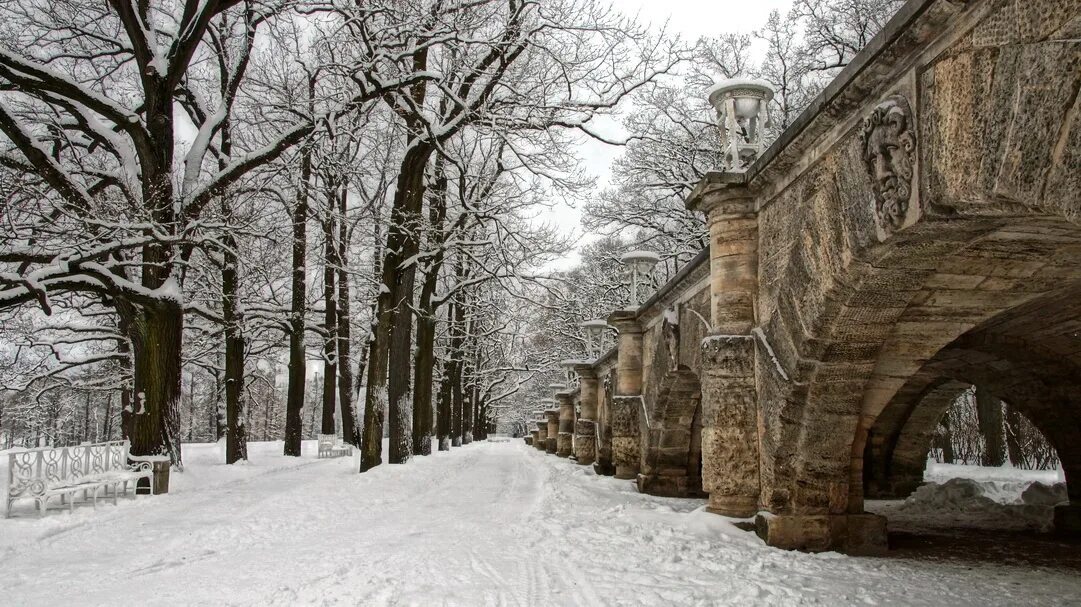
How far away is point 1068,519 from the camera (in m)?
7.40

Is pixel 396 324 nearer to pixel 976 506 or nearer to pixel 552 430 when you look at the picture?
pixel 976 506

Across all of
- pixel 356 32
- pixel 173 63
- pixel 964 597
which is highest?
pixel 356 32

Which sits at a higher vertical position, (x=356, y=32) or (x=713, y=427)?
(x=356, y=32)

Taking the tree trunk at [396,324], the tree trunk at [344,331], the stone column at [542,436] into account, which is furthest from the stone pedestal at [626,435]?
the stone column at [542,436]

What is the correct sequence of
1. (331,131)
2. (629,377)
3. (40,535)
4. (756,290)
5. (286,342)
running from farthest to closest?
1. (286,342)
2. (629,377)
3. (331,131)
4. (756,290)
5. (40,535)

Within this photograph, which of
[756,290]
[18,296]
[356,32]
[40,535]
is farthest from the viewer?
[356,32]

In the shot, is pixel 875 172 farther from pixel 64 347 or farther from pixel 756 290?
pixel 64 347

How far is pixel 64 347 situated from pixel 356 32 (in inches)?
508

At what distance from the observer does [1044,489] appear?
9148 mm

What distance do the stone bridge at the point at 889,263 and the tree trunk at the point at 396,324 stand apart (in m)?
5.74

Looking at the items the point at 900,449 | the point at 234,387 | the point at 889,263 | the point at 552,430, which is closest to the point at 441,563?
the point at 889,263

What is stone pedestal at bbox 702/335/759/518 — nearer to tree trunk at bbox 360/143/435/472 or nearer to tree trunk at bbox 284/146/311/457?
tree trunk at bbox 360/143/435/472

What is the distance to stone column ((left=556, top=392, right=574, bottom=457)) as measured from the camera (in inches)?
932

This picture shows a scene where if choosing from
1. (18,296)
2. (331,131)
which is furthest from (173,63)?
(18,296)
